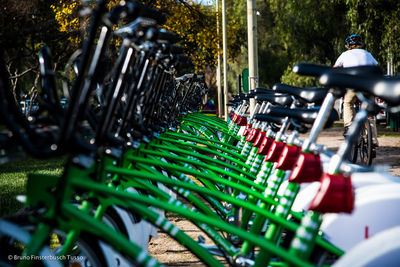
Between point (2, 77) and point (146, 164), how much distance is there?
1.24m

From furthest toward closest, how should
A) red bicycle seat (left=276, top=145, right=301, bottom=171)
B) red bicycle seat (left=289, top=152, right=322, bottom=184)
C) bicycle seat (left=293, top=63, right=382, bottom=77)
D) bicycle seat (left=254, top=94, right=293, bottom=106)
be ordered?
bicycle seat (left=254, top=94, right=293, bottom=106)
red bicycle seat (left=276, top=145, right=301, bottom=171)
red bicycle seat (left=289, top=152, right=322, bottom=184)
bicycle seat (left=293, top=63, right=382, bottom=77)

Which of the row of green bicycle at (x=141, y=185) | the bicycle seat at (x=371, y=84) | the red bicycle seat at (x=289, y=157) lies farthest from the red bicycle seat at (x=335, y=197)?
Answer: the red bicycle seat at (x=289, y=157)

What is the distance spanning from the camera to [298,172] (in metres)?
2.25

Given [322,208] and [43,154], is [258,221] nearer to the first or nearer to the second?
[322,208]

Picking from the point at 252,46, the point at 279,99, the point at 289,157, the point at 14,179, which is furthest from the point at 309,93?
the point at 252,46

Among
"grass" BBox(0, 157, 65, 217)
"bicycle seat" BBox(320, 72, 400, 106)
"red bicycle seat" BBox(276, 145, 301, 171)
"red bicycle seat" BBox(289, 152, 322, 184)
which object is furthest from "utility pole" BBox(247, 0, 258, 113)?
"bicycle seat" BBox(320, 72, 400, 106)

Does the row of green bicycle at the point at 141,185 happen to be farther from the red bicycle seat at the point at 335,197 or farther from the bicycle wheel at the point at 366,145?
the bicycle wheel at the point at 366,145

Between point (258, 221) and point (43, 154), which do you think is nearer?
point (43, 154)

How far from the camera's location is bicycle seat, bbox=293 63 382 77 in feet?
6.87

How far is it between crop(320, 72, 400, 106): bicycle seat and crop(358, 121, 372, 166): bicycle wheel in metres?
5.84

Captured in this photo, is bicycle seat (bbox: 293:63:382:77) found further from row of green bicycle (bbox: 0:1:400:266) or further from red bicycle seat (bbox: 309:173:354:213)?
red bicycle seat (bbox: 309:173:354:213)

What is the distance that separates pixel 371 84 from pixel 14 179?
6695 millimetres

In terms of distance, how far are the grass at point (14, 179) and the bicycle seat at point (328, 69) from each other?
276 centimetres

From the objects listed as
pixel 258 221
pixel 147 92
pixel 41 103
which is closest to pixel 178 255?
pixel 258 221
